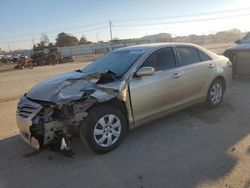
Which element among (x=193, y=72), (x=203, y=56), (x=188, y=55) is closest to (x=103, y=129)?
(x=193, y=72)

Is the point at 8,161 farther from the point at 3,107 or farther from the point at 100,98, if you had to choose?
the point at 3,107

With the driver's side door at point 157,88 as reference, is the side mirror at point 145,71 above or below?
above

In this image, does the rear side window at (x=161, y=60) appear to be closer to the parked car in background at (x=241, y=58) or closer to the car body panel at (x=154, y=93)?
the car body panel at (x=154, y=93)

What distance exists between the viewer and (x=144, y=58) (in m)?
5.09

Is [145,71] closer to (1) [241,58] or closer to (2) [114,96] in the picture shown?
(2) [114,96]

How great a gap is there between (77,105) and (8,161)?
1.46m

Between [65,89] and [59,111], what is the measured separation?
42 centimetres

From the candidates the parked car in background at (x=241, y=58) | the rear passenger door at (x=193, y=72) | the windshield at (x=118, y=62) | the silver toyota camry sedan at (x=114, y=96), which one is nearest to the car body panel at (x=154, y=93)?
the silver toyota camry sedan at (x=114, y=96)

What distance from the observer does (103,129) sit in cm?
444

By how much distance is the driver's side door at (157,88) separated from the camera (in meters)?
4.84

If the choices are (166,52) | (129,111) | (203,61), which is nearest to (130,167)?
(129,111)

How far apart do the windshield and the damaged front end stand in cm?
53

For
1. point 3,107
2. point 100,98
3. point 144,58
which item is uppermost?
point 144,58

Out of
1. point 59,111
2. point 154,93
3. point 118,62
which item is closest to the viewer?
point 59,111
